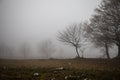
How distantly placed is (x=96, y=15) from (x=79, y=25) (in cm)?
1190

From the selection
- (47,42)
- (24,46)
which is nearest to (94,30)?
(47,42)

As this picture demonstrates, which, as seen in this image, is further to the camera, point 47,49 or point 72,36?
point 47,49

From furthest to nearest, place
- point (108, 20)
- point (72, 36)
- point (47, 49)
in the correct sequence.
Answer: point (47, 49) → point (72, 36) → point (108, 20)

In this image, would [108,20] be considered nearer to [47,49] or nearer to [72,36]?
[72,36]

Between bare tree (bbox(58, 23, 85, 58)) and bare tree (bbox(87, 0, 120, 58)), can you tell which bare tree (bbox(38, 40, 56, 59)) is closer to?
bare tree (bbox(58, 23, 85, 58))

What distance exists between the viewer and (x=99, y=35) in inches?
825

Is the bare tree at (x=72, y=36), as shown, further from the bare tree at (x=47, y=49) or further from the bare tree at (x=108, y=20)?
the bare tree at (x=47, y=49)

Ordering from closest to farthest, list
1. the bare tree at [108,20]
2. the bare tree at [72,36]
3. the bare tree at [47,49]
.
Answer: the bare tree at [108,20]
the bare tree at [72,36]
the bare tree at [47,49]

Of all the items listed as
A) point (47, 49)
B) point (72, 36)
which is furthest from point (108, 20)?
point (47, 49)

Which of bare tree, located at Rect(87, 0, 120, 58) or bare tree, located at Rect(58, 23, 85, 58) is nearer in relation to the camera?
bare tree, located at Rect(87, 0, 120, 58)

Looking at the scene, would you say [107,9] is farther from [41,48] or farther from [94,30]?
[41,48]

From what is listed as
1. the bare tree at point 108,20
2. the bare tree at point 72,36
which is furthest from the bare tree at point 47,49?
the bare tree at point 108,20

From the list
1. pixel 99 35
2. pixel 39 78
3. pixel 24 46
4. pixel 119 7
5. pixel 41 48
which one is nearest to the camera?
pixel 39 78

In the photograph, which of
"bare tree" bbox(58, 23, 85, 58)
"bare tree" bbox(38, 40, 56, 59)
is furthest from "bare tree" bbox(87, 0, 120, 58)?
"bare tree" bbox(38, 40, 56, 59)
